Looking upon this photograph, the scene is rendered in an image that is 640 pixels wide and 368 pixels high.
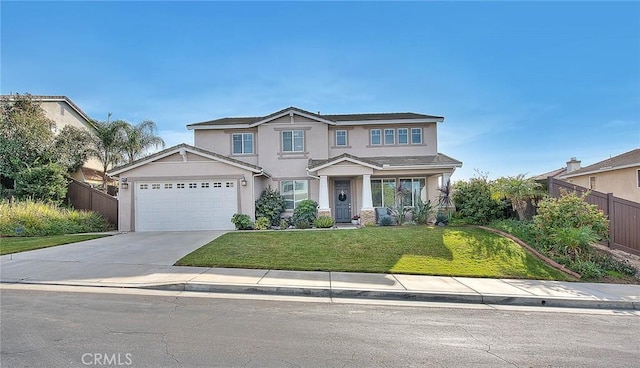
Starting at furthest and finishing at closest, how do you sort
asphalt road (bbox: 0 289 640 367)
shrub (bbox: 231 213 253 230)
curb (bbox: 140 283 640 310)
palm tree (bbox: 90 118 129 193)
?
palm tree (bbox: 90 118 129 193), shrub (bbox: 231 213 253 230), curb (bbox: 140 283 640 310), asphalt road (bbox: 0 289 640 367)

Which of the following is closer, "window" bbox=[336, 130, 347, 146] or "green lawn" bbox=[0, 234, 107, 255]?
"green lawn" bbox=[0, 234, 107, 255]

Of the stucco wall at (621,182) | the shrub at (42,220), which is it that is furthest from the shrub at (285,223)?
the stucco wall at (621,182)

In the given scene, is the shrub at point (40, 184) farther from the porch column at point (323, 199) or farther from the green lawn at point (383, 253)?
the porch column at point (323, 199)

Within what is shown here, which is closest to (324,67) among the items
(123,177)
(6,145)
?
(123,177)

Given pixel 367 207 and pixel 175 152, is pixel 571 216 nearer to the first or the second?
pixel 367 207

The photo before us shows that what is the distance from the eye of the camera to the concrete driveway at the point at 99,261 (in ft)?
27.7

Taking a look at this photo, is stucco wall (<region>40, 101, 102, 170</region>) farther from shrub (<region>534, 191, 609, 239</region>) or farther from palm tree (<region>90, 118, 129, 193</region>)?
shrub (<region>534, 191, 609, 239</region>)

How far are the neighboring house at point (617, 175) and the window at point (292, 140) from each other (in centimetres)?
2090

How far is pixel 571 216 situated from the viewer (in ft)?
34.3

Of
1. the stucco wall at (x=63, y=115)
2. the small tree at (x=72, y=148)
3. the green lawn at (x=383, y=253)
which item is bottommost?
the green lawn at (x=383, y=253)

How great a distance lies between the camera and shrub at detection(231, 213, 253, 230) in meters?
16.8

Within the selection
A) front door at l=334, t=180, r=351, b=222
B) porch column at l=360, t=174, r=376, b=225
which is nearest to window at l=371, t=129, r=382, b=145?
front door at l=334, t=180, r=351, b=222

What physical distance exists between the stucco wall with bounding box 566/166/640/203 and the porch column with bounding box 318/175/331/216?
20.2 meters

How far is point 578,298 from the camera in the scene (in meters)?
7.45
